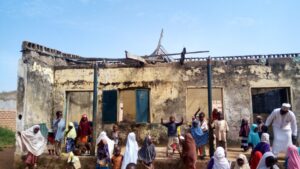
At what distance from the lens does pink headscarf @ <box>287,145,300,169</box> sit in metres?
6.27

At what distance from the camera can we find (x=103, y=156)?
7.80m

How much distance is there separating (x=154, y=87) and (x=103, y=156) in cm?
512

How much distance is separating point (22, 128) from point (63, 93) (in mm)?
2602

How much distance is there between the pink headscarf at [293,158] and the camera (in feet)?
20.6

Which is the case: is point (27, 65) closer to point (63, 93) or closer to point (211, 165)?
point (63, 93)

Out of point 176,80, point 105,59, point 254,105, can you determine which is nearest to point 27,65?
point 105,59

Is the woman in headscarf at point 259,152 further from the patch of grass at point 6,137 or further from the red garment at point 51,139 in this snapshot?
the patch of grass at point 6,137

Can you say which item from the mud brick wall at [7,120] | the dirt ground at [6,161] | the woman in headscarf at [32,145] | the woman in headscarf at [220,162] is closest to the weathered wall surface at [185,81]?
the dirt ground at [6,161]

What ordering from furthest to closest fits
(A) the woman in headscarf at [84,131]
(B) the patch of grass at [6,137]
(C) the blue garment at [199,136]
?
(B) the patch of grass at [6,137] < (A) the woman in headscarf at [84,131] < (C) the blue garment at [199,136]

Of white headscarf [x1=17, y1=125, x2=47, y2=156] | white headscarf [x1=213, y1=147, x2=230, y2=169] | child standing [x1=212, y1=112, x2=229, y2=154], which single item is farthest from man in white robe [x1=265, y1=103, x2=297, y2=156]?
white headscarf [x1=17, y1=125, x2=47, y2=156]

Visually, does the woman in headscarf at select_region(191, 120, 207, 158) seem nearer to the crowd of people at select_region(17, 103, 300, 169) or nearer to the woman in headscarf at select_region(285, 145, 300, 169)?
the crowd of people at select_region(17, 103, 300, 169)

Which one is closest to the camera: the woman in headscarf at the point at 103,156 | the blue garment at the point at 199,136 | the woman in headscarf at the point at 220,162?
the woman in headscarf at the point at 220,162

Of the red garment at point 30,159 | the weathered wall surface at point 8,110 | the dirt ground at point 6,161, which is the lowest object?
the dirt ground at point 6,161

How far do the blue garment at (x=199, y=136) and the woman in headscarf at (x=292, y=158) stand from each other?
7.51ft
